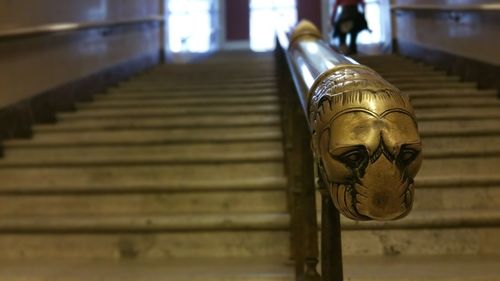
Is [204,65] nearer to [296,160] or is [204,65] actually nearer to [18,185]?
[18,185]

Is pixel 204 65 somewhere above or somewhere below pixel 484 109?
above

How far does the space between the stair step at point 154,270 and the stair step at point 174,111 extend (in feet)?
4.74

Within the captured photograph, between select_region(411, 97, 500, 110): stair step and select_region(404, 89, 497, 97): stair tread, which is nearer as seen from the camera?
select_region(411, 97, 500, 110): stair step

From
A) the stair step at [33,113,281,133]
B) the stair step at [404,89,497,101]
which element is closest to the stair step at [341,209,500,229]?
the stair step at [33,113,281,133]

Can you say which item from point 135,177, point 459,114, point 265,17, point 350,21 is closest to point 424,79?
point 459,114

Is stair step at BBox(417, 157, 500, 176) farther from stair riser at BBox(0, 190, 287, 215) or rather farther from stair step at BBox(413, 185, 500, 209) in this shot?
stair riser at BBox(0, 190, 287, 215)

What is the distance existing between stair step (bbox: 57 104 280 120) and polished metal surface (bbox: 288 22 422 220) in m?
2.42

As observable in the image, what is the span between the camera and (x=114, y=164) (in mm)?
2477

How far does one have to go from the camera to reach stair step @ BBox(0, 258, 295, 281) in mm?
1608

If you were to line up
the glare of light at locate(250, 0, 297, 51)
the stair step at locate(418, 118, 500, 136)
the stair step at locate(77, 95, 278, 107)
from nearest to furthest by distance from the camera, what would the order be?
the stair step at locate(418, 118, 500, 136) < the stair step at locate(77, 95, 278, 107) < the glare of light at locate(250, 0, 297, 51)

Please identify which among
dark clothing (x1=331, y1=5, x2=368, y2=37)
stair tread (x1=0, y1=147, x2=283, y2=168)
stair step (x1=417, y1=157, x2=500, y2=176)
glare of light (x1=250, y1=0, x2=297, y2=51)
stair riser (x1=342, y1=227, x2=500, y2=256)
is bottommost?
stair riser (x1=342, y1=227, x2=500, y2=256)

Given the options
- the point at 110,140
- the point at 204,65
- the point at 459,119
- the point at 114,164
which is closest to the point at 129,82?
the point at 204,65

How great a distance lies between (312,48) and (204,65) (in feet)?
15.1

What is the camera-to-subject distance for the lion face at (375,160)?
0.60 m
